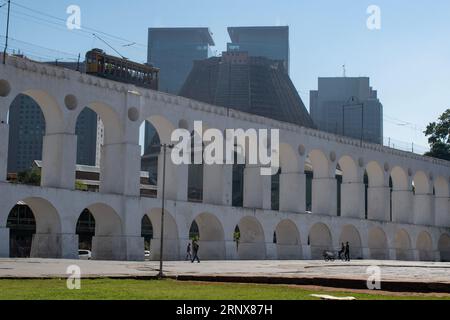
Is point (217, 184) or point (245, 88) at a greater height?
point (245, 88)

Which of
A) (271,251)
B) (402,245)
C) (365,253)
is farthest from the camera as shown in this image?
(402,245)

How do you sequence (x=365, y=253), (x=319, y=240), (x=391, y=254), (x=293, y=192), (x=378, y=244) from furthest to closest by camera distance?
(x=378, y=244) < (x=391, y=254) < (x=365, y=253) < (x=319, y=240) < (x=293, y=192)

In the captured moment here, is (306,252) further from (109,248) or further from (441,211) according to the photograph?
(441,211)

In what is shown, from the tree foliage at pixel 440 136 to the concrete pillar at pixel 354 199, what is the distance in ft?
85.9

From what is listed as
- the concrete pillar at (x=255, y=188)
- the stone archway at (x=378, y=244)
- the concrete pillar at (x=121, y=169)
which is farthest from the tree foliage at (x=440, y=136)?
the concrete pillar at (x=121, y=169)

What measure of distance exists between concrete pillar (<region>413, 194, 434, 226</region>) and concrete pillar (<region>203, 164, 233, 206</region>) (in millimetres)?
29959

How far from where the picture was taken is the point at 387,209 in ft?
222

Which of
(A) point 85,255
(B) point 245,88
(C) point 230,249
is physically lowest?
(A) point 85,255

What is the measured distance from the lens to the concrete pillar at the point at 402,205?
7050cm

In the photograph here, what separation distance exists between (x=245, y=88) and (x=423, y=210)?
54353mm

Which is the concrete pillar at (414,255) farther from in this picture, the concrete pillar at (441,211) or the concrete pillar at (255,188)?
the concrete pillar at (255,188)

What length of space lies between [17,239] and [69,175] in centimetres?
2684

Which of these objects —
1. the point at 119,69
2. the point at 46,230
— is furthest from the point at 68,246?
the point at 119,69

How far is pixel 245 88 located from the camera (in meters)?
123
